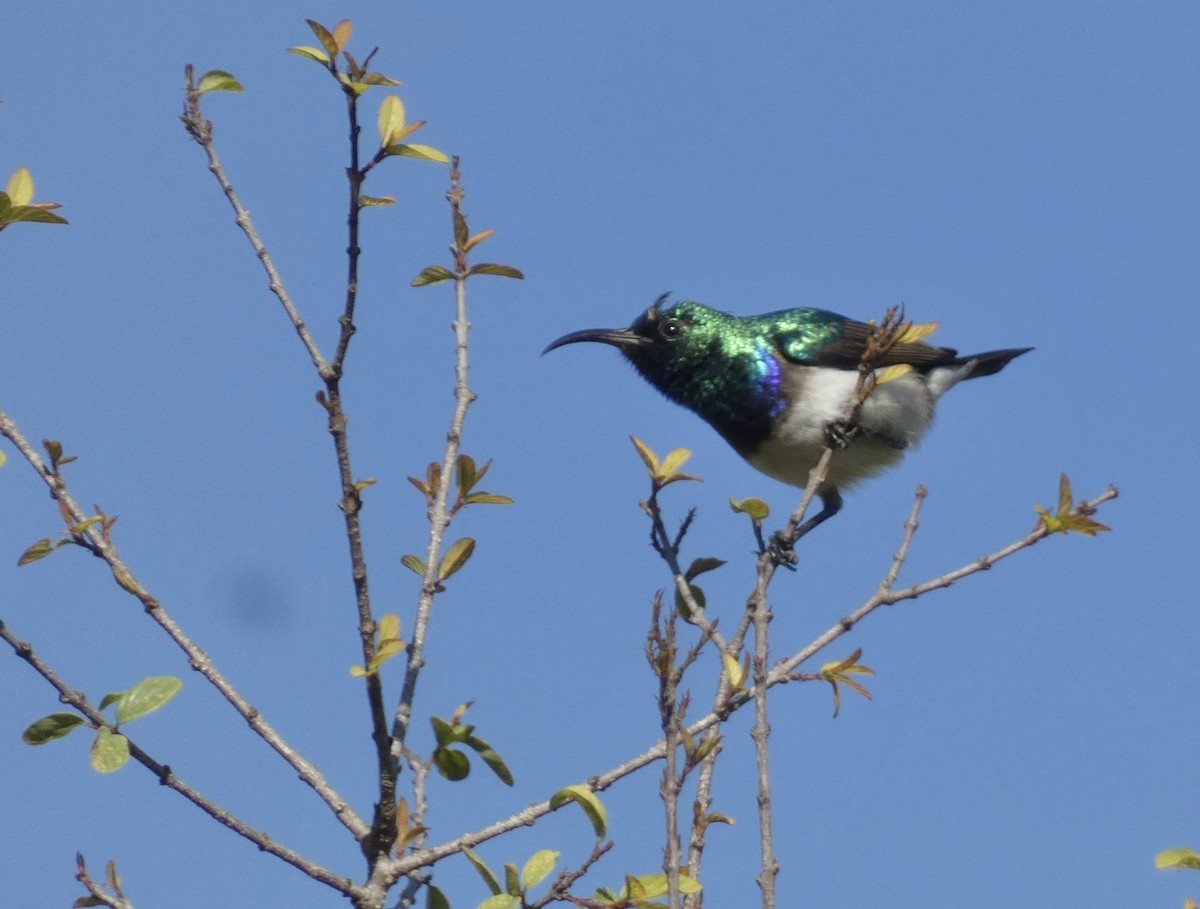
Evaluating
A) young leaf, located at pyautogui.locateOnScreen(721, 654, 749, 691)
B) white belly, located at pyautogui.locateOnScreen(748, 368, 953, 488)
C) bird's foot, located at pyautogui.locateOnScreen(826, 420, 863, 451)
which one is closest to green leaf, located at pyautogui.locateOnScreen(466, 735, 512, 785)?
young leaf, located at pyautogui.locateOnScreen(721, 654, 749, 691)

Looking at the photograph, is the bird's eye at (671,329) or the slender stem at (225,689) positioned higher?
the bird's eye at (671,329)

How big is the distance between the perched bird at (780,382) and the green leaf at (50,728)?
522cm

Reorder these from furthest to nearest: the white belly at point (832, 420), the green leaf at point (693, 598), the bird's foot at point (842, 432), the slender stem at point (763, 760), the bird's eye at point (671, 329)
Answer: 1. the bird's eye at point (671, 329)
2. the white belly at point (832, 420)
3. the bird's foot at point (842, 432)
4. the green leaf at point (693, 598)
5. the slender stem at point (763, 760)

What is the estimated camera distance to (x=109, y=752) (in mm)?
2941

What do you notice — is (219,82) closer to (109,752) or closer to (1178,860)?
(109,752)

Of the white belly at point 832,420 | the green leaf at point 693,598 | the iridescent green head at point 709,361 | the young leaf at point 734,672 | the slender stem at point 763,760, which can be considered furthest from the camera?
the iridescent green head at point 709,361

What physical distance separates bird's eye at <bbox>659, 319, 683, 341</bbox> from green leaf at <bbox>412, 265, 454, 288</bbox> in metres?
4.55

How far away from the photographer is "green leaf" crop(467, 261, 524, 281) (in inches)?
157

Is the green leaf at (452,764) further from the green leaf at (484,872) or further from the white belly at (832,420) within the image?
the white belly at (832,420)

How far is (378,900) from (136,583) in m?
0.94

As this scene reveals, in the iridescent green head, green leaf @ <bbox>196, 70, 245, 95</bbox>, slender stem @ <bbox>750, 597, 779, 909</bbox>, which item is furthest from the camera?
the iridescent green head

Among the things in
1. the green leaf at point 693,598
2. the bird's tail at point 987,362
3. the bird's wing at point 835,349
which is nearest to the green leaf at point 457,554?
the green leaf at point 693,598

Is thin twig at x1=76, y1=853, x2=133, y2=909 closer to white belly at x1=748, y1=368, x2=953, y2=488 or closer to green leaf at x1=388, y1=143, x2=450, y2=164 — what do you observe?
green leaf at x1=388, y1=143, x2=450, y2=164

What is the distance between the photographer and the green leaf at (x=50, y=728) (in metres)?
3.03
